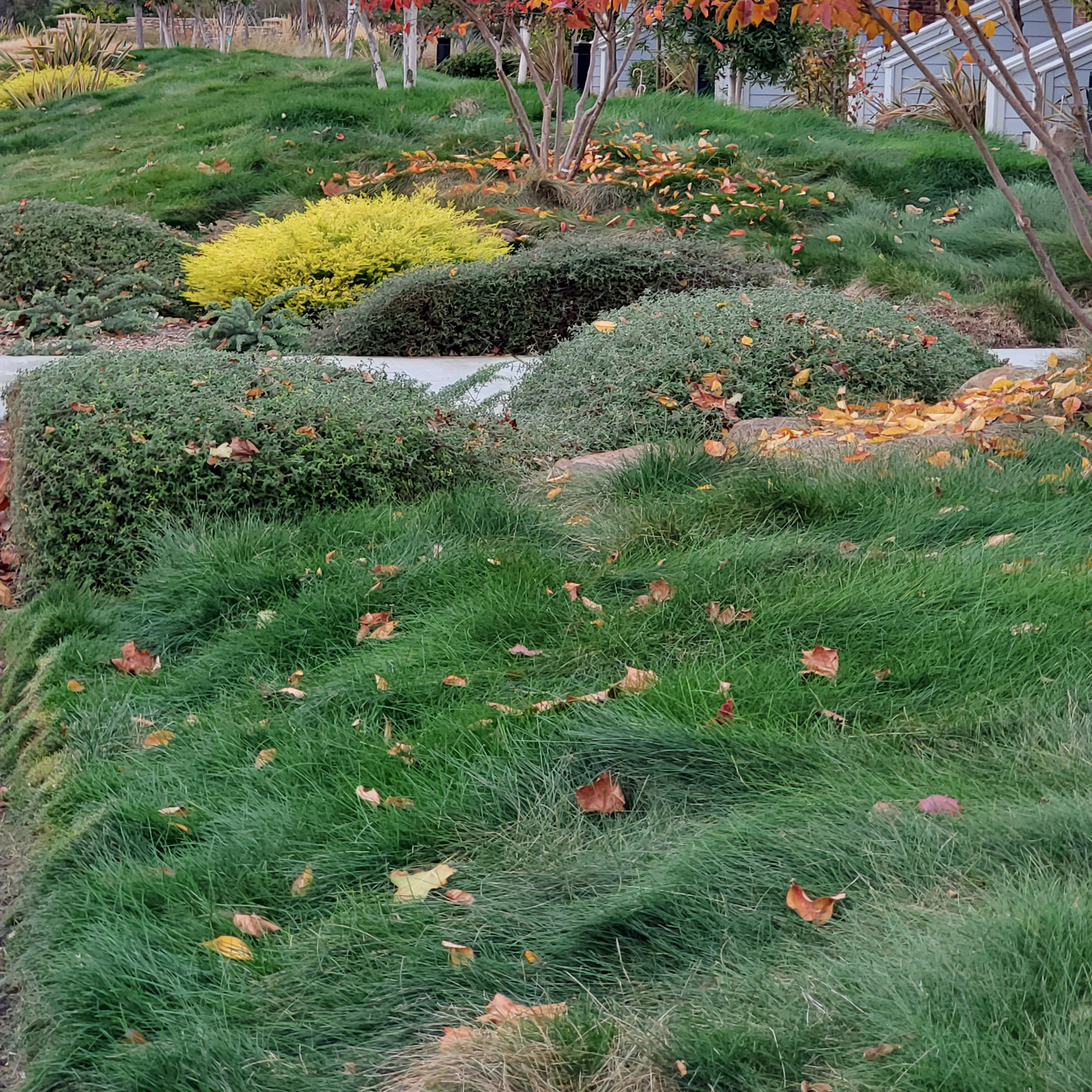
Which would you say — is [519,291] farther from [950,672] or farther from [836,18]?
[950,672]

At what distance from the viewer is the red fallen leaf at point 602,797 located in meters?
2.52

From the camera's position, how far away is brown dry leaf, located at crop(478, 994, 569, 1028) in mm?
1932

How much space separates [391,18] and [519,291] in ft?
51.6

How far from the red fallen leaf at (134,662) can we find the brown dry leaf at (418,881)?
1.39 m

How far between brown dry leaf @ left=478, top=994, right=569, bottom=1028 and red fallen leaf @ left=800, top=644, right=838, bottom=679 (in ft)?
3.73

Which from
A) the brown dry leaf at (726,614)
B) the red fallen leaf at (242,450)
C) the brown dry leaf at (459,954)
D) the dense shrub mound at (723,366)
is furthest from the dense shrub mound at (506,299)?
the brown dry leaf at (459,954)

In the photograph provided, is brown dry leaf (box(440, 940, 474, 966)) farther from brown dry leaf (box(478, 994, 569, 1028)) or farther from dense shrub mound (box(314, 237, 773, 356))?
dense shrub mound (box(314, 237, 773, 356))

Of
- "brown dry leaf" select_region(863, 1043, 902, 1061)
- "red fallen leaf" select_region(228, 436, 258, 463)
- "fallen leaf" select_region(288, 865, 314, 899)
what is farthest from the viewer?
"red fallen leaf" select_region(228, 436, 258, 463)

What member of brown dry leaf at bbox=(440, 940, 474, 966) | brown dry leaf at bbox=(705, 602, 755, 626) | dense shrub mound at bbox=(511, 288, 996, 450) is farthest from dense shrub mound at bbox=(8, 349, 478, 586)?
brown dry leaf at bbox=(440, 940, 474, 966)

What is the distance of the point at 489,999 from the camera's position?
204cm

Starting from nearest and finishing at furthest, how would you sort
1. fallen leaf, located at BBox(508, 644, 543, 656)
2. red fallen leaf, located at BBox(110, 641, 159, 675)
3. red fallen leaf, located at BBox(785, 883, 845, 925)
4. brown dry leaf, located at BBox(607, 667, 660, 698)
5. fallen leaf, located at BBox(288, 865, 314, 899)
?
red fallen leaf, located at BBox(785, 883, 845, 925) → fallen leaf, located at BBox(288, 865, 314, 899) → brown dry leaf, located at BBox(607, 667, 660, 698) → fallen leaf, located at BBox(508, 644, 543, 656) → red fallen leaf, located at BBox(110, 641, 159, 675)

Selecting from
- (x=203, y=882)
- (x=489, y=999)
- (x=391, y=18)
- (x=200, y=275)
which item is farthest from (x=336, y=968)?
(x=391, y=18)

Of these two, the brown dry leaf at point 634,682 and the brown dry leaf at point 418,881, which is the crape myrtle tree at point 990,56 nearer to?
the brown dry leaf at point 634,682

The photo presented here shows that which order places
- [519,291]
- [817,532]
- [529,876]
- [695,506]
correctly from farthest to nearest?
[519,291]
[695,506]
[817,532]
[529,876]
